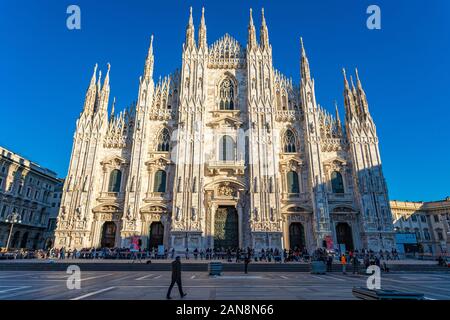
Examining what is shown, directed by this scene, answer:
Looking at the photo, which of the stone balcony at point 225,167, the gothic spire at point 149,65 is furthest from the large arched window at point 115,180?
the gothic spire at point 149,65

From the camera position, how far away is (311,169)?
90.5 ft

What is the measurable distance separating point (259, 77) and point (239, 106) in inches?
165

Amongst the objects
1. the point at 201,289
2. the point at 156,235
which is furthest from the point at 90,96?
the point at 201,289

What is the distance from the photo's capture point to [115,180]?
28.4 m

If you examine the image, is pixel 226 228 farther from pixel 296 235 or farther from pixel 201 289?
pixel 201 289

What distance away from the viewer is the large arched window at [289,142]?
2995 cm

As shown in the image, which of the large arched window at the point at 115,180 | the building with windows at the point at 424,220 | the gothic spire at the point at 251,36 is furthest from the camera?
the building with windows at the point at 424,220

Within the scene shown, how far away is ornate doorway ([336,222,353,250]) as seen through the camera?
2666 cm

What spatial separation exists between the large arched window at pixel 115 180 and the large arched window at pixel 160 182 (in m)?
3.94

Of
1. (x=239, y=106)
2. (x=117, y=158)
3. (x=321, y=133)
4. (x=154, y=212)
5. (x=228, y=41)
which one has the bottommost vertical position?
(x=154, y=212)

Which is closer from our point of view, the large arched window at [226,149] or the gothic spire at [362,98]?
the large arched window at [226,149]

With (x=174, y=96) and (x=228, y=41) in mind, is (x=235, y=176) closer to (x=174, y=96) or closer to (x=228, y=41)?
(x=174, y=96)

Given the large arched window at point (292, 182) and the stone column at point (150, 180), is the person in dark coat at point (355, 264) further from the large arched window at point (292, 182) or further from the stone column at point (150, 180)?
the stone column at point (150, 180)
